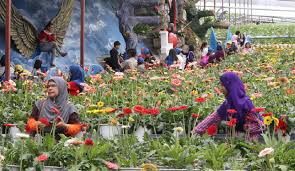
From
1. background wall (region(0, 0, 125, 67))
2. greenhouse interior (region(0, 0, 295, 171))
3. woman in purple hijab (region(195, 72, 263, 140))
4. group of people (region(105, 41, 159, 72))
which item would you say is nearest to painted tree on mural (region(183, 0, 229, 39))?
greenhouse interior (region(0, 0, 295, 171))

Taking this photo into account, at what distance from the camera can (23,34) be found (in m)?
16.3

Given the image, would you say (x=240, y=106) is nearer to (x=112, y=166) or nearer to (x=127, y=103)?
(x=112, y=166)

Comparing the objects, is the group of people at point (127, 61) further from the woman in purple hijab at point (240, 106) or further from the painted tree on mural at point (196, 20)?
the painted tree on mural at point (196, 20)

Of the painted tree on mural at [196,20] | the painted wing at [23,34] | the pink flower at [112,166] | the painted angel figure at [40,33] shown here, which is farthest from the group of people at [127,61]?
the pink flower at [112,166]

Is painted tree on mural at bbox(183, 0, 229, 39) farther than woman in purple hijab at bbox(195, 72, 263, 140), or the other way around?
painted tree on mural at bbox(183, 0, 229, 39)

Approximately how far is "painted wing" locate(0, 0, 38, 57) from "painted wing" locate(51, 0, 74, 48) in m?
0.86

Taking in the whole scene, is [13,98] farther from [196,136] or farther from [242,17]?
[242,17]

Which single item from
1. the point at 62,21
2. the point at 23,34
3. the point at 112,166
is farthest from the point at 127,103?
the point at 62,21

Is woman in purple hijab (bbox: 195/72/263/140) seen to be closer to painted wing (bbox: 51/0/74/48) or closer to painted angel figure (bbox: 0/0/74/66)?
painted angel figure (bbox: 0/0/74/66)

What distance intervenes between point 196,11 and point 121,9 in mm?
8254

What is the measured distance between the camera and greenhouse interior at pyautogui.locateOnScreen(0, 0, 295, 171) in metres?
4.91

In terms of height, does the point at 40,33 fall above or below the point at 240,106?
above

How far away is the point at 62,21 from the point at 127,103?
9.27 meters

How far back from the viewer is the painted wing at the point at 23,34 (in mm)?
16094
